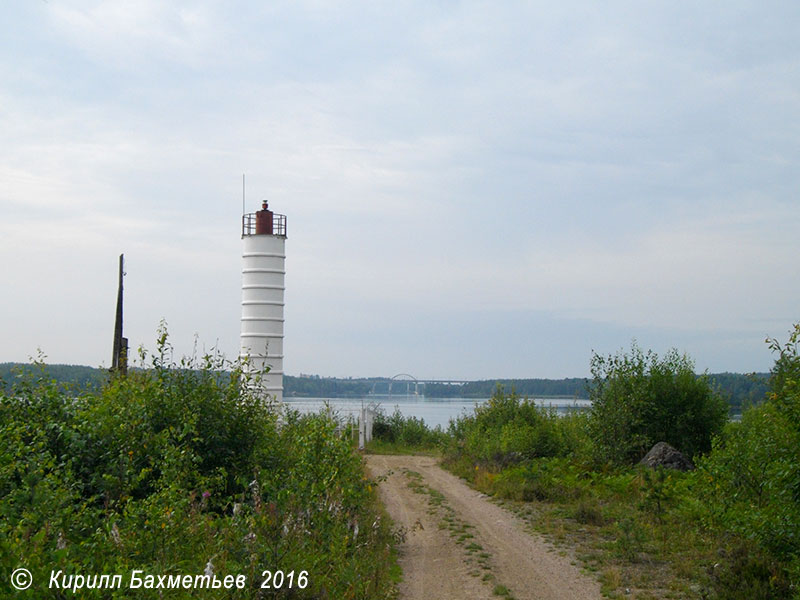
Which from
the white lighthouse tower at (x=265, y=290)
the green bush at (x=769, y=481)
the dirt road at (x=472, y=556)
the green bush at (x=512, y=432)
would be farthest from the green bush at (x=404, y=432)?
the green bush at (x=769, y=481)

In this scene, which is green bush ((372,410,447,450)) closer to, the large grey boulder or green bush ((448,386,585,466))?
green bush ((448,386,585,466))

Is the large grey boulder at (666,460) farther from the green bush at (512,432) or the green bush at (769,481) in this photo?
the green bush at (769,481)

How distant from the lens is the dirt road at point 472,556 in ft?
29.0

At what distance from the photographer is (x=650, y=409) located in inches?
798

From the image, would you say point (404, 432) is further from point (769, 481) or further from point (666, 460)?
point (769, 481)

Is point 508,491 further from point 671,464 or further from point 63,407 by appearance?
point 63,407

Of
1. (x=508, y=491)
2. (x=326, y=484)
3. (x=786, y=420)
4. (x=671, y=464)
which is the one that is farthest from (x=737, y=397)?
(x=326, y=484)

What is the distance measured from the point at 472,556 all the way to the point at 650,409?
37.1ft

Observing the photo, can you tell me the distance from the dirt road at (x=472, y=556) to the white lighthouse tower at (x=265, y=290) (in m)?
9.70

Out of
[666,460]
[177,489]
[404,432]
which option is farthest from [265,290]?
[177,489]

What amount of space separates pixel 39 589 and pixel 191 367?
6.27 metres

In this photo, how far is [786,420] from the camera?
825 centimetres

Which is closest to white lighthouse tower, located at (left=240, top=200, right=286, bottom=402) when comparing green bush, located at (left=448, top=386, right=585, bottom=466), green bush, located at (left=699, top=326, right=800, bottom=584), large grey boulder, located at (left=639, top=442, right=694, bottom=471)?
green bush, located at (left=448, top=386, right=585, bottom=466)

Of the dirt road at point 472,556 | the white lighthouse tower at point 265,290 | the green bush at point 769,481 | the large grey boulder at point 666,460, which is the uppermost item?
the white lighthouse tower at point 265,290
